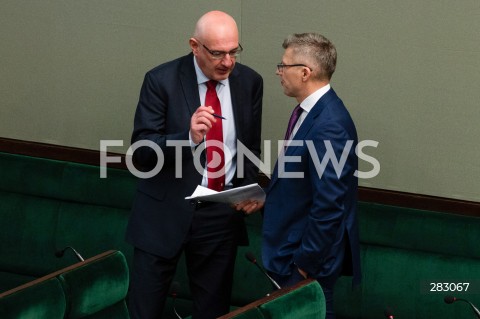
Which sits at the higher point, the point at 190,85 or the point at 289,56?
the point at 289,56

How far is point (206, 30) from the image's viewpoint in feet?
13.3

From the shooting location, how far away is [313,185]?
12.3 ft

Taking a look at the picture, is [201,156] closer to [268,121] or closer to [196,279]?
[196,279]

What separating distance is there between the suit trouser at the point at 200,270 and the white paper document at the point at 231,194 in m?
0.18

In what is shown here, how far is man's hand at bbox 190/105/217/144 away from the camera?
152 inches

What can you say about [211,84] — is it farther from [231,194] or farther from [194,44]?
[231,194]

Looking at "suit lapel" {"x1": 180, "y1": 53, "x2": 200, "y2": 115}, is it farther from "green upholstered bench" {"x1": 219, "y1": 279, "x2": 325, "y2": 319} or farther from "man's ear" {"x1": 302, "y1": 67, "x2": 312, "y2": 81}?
"green upholstered bench" {"x1": 219, "y1": 279, "x2": 325, "y2": 319}

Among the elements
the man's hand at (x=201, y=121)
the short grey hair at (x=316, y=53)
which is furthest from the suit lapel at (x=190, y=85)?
the short grey hair at (x=316, y=53)

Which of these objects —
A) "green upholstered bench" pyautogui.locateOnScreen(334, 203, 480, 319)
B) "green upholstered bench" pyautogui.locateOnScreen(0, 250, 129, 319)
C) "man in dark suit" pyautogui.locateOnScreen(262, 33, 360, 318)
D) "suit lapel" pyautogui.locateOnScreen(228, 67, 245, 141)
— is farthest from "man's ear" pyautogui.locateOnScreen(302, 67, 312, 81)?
"green upholstered bench" pyautogui.locateOnScreen(334, 203, 480, 319)

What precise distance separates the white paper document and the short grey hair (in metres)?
0.50

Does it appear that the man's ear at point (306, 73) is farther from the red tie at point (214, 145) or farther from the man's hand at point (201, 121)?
the red tie at point (214, 145)

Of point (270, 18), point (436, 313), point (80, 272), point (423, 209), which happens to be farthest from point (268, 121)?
point (80, 272)

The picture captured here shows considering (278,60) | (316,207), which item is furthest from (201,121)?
(278,60)

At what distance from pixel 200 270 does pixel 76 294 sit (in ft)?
2.67
